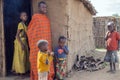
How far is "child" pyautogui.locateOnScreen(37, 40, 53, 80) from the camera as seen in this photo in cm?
667

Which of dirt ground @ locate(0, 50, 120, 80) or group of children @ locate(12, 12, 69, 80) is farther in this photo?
dirt ground @ locate(0, 50, 120, 80)

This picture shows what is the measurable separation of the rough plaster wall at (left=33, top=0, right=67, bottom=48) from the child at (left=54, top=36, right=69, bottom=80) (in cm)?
41

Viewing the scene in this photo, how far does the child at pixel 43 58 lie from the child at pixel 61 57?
91 centimetres

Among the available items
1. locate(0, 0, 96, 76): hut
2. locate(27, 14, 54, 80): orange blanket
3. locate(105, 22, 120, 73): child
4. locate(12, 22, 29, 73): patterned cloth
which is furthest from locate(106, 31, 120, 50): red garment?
locate(12, 22, 29, 73): patterned cloth

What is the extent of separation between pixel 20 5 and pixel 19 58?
1.75 meters

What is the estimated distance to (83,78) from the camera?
8.01 meters

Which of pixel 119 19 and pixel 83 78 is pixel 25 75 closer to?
pixel 83 78

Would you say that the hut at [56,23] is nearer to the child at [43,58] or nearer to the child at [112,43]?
the child at [112,43]

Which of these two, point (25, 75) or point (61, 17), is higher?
point (61, 17)

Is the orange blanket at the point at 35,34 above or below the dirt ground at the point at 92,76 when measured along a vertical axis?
above

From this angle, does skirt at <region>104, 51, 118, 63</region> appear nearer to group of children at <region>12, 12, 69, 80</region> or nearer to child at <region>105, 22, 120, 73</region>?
child at <region>105, 22, 120, 73</region>

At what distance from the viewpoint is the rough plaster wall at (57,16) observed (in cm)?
809

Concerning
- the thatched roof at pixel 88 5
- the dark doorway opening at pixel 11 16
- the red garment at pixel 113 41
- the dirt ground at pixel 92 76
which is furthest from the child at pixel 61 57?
the thatched roof at pixel 88 5

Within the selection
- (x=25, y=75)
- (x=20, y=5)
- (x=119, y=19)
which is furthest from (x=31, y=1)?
(x=119, y=19)
